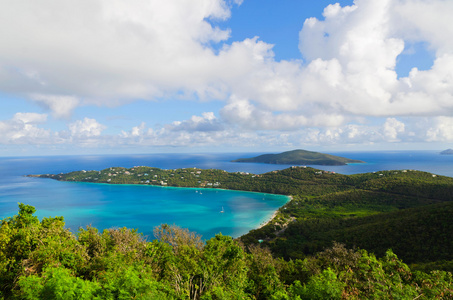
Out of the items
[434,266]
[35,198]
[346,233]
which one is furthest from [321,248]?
[35,198]

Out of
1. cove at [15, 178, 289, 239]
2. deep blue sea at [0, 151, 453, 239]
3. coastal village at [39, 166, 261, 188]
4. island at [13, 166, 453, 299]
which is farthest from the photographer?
coastal village at [39, 166, 261, 188]

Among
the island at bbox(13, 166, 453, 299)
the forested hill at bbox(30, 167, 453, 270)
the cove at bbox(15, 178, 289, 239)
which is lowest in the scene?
the cove at bbox(15, 178, 289, 239)

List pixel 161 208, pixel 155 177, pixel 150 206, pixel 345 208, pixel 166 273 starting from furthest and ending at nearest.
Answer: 1. pixel 155 177
2. pixel 150 206
3. pixel 161 208
4. pixel 345 208
5. pixel 166 273

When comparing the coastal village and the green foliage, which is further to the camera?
the coastal village

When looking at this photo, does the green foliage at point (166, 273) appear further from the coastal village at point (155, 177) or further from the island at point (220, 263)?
the coastal village at point (155, 177)

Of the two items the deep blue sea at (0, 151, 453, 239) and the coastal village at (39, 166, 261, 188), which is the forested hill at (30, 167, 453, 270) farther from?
the deep blue sea at (0, 151, 453, 239)

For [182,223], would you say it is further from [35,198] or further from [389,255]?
[35,198]

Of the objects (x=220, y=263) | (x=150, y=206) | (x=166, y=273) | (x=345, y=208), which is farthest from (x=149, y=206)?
(x=220, y=263)

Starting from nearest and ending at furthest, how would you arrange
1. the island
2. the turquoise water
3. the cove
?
the island, the cove, the turquoise water

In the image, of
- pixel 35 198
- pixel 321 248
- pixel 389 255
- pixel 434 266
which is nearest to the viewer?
pixel 389 255

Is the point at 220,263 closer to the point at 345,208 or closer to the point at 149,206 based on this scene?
the point at 345,208

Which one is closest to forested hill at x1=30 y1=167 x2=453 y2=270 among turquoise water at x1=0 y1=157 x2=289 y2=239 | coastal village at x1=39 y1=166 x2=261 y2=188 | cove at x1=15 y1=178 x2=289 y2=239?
coastal village at x1=39 y1=166 x2=261 y2=188
